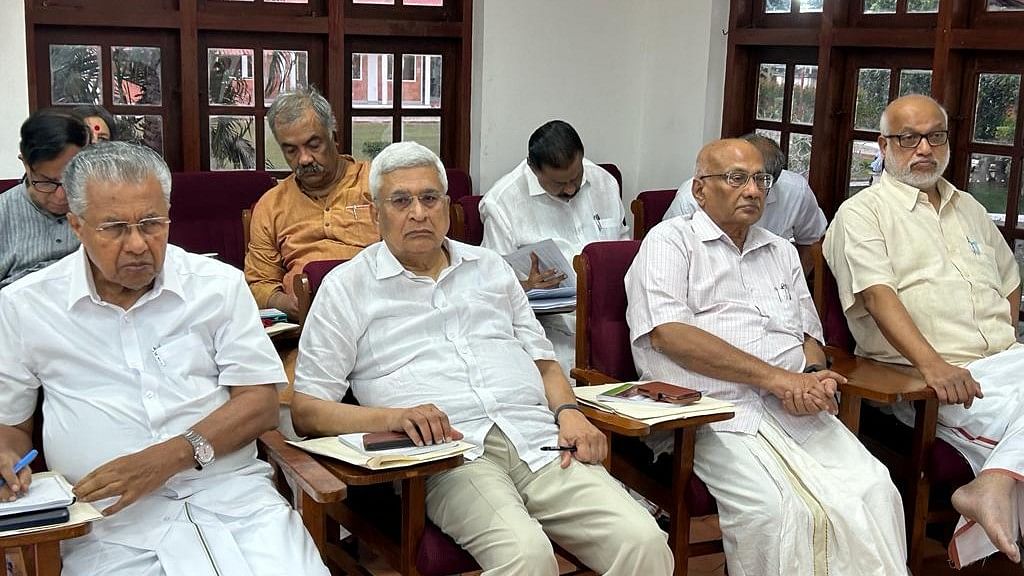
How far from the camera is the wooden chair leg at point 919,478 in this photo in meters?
3.04

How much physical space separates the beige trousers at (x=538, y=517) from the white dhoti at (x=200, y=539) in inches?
12.8

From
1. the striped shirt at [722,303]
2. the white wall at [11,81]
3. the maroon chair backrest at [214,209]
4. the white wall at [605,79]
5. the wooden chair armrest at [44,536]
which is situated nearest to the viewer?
the wooden chair armrest at [44,536]

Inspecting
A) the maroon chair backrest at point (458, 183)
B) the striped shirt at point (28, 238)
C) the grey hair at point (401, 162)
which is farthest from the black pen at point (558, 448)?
the maroon chair backrest at point (458, 183)

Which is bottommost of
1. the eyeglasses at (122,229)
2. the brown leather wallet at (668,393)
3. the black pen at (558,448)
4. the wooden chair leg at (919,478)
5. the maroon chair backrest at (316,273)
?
the wooden chair leg at (919,478)

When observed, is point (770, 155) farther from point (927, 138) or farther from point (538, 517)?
point (538, 517)

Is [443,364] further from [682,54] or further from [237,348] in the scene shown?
[682,54]

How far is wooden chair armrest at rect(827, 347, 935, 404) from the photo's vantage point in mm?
2936

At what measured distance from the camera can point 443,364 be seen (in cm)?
267

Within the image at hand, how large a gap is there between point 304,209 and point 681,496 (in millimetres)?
1603

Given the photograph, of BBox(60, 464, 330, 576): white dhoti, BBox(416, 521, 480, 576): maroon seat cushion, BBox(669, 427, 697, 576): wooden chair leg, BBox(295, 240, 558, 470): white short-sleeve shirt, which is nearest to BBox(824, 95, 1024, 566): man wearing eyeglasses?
BBox(669, 427, 697, 576): wooden chair leg

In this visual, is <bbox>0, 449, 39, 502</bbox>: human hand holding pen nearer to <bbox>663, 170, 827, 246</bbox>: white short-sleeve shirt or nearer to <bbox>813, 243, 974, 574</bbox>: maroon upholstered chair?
Result: <bbox>813, 243, 974, 574</bbox>: maroon upholstered chair

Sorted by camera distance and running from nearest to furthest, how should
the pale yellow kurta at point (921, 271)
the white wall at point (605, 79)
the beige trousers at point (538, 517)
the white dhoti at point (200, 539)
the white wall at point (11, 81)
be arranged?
the white dhoti at point (200, 539), the beige trousers at point (538, 517), the pale yellow kurta at point (921, 271), the white wall at point (11, 81), the white wall at point (605, 79)

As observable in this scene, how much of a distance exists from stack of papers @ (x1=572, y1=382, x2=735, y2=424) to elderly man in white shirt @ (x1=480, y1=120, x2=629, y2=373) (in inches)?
56.8

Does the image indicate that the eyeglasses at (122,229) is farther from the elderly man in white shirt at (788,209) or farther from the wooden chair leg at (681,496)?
the elderly man in white shirt at (788,209)
